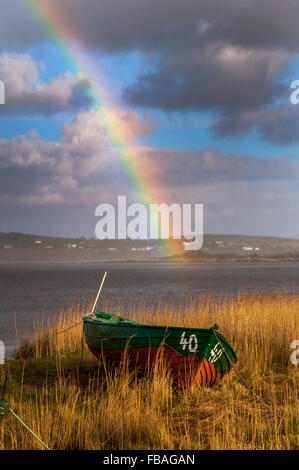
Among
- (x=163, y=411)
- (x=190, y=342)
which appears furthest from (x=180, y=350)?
(x=163, y=411)

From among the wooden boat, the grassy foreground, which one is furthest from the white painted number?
the grassy foreground

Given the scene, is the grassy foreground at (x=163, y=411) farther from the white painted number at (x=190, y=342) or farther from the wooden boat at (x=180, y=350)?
the white painted number at (x=190, y=342)

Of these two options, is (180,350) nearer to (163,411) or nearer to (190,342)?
(190,342)

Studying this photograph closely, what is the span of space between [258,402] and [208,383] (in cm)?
106

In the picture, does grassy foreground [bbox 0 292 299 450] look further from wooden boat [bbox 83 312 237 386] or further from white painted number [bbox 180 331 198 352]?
white painted number [bbox 180 331 198 352]

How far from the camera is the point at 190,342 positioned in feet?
28.0

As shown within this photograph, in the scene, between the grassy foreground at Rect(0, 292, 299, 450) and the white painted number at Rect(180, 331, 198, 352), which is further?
the white painted number at Rect(180, 331, 198, 352)

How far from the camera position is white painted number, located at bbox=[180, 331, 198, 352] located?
8.51m

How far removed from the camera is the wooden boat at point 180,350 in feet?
27.8

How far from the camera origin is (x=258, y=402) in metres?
7.88

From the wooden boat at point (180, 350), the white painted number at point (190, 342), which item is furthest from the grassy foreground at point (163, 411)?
the white painted number at point (190, 342)

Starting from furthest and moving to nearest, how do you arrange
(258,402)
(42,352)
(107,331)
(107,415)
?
(42,352)
(107,331)
(258,402)
(107,415)
